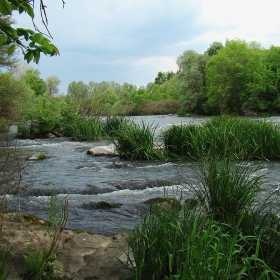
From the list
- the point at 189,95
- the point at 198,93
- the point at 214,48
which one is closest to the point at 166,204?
the point at 198,93

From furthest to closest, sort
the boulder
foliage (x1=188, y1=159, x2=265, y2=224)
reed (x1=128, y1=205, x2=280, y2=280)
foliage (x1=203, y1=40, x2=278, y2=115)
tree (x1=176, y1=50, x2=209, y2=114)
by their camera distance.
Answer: tree (x1=176, y1=50, x2=209, y2=114) < foliage (x1=203, y1=40, x2=278, y2=115) < the boulder < foliage (x1=188, y1=159, x2=265, y2=224) < reed (x1=128, y1=205, x2=280, y2=280)

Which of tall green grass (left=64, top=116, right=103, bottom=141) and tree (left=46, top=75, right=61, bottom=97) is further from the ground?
tree (left=46, top=75, right=61, bottom=97)

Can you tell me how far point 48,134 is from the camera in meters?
22.0

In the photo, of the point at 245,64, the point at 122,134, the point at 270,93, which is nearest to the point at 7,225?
the point at 122,134

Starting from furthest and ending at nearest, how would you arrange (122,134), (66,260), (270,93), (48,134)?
(270,93) < (48,134) < (122,134) < (66,260)

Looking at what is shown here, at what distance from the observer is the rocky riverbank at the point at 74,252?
9.06 feet

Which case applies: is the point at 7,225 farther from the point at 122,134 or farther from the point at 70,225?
the point at 122,134

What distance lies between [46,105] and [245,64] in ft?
115

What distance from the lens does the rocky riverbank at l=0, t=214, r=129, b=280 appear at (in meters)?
2.76

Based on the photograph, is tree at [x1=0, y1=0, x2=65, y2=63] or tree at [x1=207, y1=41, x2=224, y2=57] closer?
tree at [x1=0, y1=0, x2=65, y2=63]

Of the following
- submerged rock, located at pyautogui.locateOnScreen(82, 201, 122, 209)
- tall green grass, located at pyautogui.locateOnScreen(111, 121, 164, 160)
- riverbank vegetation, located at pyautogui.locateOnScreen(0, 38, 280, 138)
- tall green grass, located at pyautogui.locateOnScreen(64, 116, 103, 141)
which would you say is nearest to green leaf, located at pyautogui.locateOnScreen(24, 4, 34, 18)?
submerged rock, located at pyautogui.locateOnScreen(82, 201, 122, 209)

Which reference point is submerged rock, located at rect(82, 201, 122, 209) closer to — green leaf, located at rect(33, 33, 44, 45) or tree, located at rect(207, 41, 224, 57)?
green leaf, located at rect(33, 33, 44, 45)

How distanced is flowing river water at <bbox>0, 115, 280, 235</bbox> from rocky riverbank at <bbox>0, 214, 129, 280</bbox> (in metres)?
0.35

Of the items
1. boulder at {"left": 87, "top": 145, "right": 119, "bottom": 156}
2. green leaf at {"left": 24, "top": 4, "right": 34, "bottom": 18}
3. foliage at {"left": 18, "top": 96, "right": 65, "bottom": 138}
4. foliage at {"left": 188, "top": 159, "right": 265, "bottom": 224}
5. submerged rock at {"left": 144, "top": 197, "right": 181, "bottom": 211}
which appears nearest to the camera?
green leaf at {"left": 24, "top": 4, "right": 34, "bottom": 18}
